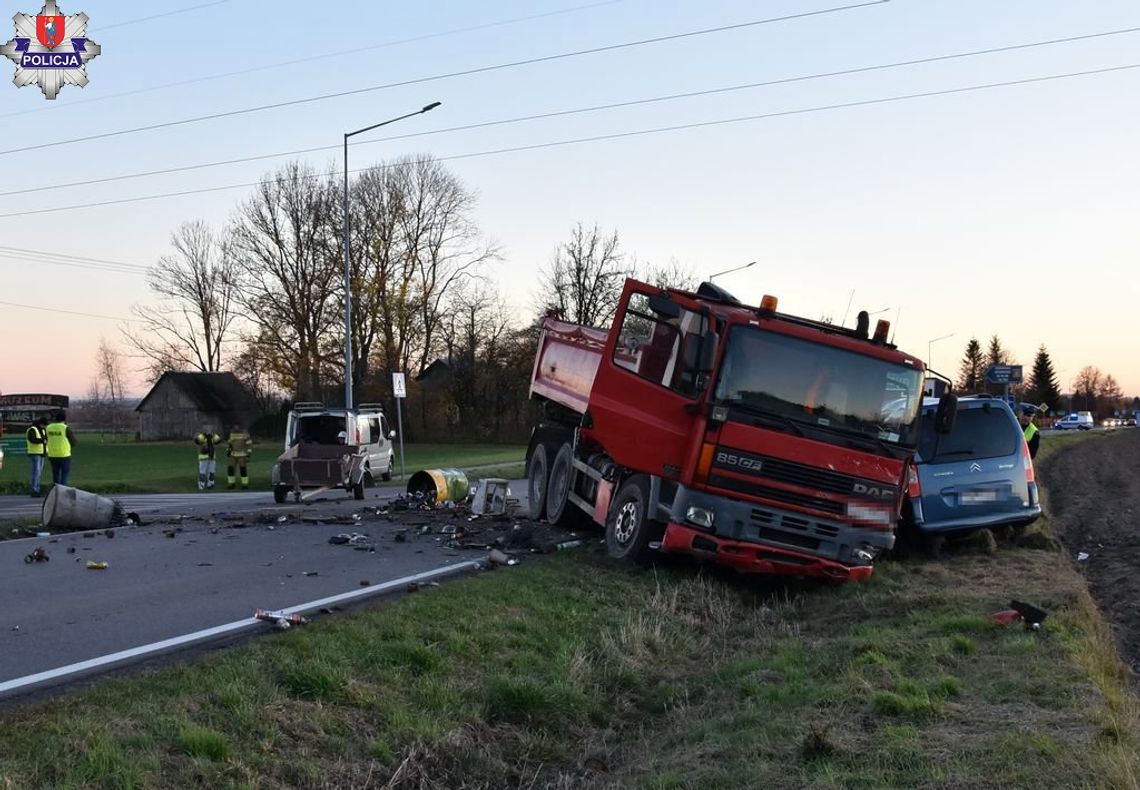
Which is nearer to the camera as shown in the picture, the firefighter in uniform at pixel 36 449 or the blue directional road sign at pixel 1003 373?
the firefighter in uniform at pixel 36 449

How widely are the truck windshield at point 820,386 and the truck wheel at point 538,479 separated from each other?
5.21 metres

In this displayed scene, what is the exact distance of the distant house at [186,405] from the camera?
78688mm

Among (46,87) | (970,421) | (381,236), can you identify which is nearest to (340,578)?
(970,421)

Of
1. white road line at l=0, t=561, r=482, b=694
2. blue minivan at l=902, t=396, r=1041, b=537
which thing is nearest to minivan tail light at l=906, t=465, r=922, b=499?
blue minivan at l=902, t=396, r=1041, b=537

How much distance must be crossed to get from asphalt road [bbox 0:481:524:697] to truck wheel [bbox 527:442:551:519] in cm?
124

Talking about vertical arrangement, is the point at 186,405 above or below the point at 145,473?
above

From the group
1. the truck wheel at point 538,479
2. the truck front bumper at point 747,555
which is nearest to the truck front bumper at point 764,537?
the truck front bumper at point 747,555

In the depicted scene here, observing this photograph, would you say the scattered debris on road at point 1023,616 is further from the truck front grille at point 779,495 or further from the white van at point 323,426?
the white van at point 323,426

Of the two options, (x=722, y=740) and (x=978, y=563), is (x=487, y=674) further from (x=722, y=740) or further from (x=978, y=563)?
→ (x=978, y=563)

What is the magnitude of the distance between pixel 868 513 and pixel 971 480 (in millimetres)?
3155

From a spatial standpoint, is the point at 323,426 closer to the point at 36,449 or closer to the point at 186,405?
the point at 36,449

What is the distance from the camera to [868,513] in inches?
372

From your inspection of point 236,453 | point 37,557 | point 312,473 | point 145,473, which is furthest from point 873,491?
point 145,473

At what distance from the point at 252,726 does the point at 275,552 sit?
20.2 ft
